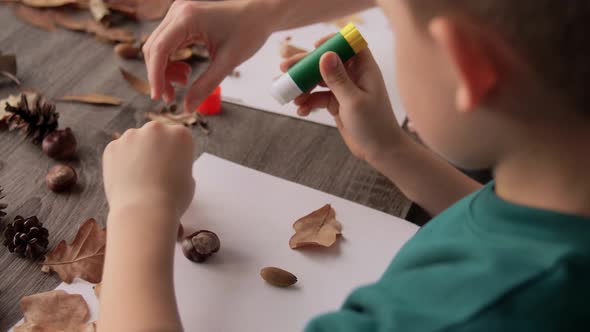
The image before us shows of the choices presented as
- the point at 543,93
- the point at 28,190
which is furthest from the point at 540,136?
the point at 28,190

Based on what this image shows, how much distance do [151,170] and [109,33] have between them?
46 centimetres

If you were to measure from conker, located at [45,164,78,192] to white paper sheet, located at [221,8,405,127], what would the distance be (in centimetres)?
25

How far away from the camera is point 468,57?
0.33m

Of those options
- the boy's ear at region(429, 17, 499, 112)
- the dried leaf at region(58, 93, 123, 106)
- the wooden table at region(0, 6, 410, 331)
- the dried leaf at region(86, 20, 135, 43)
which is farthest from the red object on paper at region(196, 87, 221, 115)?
the boy's ear at region(429, 17, 499, 112)

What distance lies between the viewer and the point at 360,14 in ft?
3.24

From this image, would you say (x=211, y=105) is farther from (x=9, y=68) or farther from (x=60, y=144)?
(x=9, y=68)

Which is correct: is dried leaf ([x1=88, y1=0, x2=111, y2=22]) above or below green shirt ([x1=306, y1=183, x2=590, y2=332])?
below

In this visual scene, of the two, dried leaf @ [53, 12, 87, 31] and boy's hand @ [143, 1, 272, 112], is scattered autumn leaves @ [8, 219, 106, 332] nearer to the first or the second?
boy's hand @ [143, 1, 272, 112]

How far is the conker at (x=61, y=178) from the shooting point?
685 millimetres

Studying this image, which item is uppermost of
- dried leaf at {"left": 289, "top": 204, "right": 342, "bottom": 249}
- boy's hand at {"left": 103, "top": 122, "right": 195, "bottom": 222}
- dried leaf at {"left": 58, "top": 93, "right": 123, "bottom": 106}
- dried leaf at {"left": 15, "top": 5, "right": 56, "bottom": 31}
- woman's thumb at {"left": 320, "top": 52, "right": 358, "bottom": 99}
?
woman's thumb at {"left": 320, "top": 52, "right": 358, "bottom": 99}

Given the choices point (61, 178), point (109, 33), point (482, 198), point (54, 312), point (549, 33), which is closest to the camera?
point (549, 33)

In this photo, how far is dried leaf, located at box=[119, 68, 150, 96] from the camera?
0.84 metres

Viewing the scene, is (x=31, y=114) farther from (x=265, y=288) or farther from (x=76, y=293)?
(x=265, y=288)

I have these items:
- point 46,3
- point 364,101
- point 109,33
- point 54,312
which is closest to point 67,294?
point 54,312
